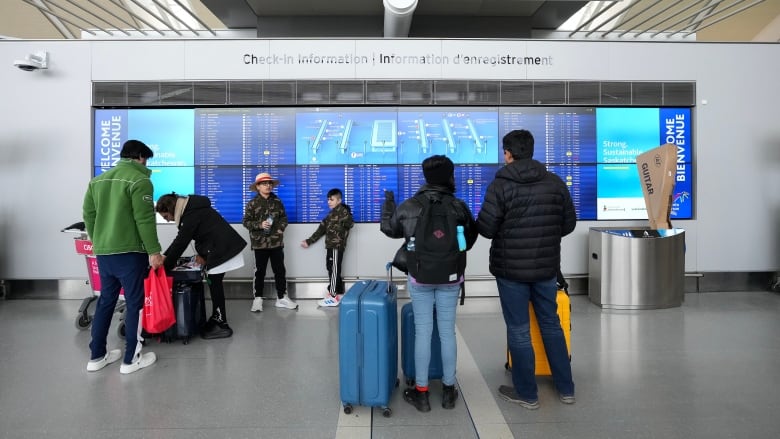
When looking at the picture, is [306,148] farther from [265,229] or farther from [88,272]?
[88,272]

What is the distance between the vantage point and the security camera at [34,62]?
18.4 feet

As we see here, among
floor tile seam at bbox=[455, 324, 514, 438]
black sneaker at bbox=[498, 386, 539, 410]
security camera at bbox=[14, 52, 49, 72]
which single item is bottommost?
floor tile seam at bbox=[455, 324, 514, 438]

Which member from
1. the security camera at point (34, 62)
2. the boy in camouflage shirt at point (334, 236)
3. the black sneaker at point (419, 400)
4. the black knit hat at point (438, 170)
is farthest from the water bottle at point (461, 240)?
the security camera at point (34, 62)

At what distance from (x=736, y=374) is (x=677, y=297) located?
7.47ft

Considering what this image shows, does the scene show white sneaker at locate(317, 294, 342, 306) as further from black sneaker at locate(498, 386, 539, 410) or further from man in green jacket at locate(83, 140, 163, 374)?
black sneaker at locate(498, 386, 539, 410)

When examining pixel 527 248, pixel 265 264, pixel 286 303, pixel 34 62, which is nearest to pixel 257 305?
pixel 286 303

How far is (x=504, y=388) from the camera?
3076 mm

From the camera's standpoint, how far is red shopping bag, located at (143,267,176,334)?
12.6ft

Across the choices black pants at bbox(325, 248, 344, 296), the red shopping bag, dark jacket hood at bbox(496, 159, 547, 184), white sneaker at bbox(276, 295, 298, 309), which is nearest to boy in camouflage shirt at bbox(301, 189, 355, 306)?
black pants at bbox(325, 248, 344, 296)

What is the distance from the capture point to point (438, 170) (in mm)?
2748

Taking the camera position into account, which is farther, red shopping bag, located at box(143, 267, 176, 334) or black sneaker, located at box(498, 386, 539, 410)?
red shopping bag, located at box(143, 267, 176, 334)

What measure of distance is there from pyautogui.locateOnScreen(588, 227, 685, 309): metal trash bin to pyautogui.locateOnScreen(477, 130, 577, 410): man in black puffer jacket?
115 inches

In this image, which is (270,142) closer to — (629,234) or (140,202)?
Result: (140,202)

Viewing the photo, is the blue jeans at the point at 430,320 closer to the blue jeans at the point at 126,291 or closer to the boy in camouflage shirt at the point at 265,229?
the blue jeans at the point at 126,291
